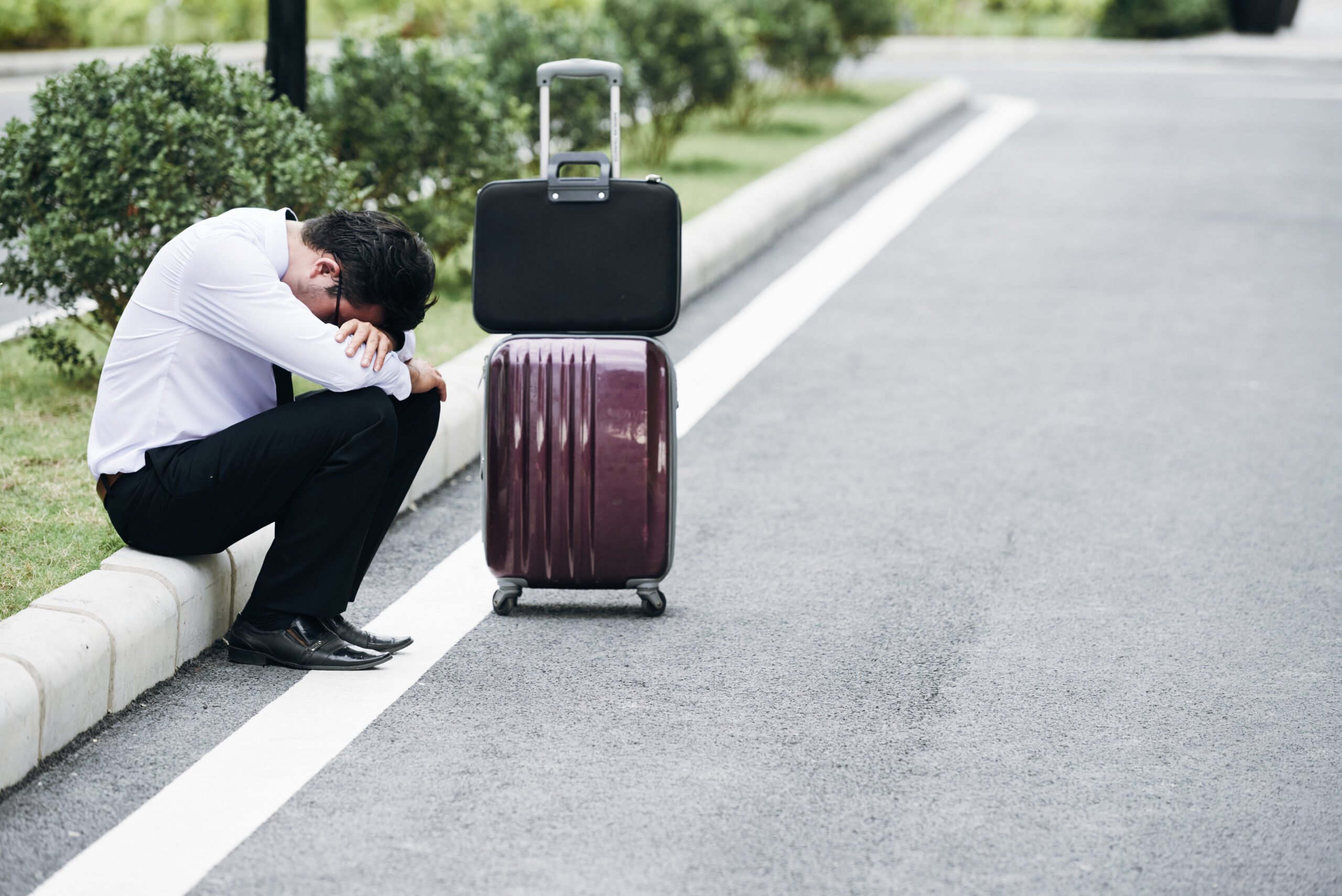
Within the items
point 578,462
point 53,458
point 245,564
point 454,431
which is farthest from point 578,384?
point 53,458

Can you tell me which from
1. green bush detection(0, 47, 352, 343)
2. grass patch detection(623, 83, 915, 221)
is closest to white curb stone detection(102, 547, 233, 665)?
green bush detection(0, 47, 352, 343)

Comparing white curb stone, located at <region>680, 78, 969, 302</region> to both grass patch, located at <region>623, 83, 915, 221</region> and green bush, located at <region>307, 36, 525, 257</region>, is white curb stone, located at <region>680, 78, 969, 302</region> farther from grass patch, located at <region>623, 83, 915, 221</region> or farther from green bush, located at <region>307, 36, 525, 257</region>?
green bush, located at <region>307, 36, 525, 257</region>

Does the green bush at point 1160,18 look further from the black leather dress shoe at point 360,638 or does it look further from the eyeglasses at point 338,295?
the black leather dress shoe at point 360,638

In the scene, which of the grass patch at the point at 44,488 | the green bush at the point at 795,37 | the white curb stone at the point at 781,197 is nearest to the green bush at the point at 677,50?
the white curb stone at the point at 781,197

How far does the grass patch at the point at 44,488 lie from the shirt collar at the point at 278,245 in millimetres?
918

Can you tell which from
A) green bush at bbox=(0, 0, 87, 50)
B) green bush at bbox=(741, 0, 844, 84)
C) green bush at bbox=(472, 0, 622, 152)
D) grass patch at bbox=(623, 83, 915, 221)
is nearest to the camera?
green bush at bbox=(472, 0, 622, 152)

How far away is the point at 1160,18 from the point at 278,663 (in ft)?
87.7

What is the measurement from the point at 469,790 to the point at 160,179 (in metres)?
3.04

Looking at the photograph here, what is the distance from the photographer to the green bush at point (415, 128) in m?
7.44

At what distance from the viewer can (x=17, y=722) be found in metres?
2.99

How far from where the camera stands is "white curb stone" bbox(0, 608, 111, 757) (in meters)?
3.10

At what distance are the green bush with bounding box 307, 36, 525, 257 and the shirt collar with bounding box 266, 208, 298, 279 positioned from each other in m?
3.69

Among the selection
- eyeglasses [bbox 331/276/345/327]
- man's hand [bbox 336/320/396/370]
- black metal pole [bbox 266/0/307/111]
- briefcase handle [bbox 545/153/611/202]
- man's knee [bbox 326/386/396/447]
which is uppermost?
black metal pole [bbox 266/0/307/111]

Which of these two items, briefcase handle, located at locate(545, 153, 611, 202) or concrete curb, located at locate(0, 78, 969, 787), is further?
briefcase handle, located at locate(545, 153, 611, 202)
